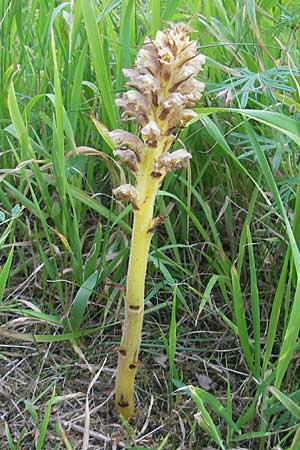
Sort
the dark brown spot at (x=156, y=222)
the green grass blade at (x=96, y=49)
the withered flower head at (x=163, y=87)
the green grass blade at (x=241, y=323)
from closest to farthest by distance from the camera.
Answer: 1. the withered flower head at (x=163, y=87)
2. the dark brown spot at (x=156, y=222)
3. the green grass blade at (x=241, y=323)
4. the green grass blade at (x=96, y=49)

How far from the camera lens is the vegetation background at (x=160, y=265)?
1.36m

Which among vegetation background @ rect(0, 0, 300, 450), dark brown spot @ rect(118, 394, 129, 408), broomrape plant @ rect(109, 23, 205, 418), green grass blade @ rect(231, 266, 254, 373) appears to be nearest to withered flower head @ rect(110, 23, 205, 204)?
broomrape plant @ rect(109, 23, 205, 418)

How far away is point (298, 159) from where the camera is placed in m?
1.67

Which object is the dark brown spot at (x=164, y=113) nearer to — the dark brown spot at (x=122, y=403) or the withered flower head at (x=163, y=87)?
the withered flower head at (x=163, y=87)

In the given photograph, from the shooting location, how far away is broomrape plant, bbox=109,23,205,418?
3.59ft

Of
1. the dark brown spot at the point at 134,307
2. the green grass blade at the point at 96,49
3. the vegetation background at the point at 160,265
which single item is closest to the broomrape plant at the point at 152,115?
the dark brown spot at the point at 134,307

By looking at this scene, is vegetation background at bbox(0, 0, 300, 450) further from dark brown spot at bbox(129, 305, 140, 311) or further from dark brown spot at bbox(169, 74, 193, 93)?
dark brown spot at bbox(169, 74, 193, 93)

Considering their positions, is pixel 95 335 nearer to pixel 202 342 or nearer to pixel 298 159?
pixel 202 342

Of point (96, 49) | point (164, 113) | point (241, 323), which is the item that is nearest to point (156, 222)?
point (164, 113)

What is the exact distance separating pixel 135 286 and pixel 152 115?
0.31m

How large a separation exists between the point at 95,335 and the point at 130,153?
54 cm

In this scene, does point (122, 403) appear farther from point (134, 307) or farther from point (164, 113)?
point (164, 113)

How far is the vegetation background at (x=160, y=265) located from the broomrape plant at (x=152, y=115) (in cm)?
12

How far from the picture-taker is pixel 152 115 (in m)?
1.13
